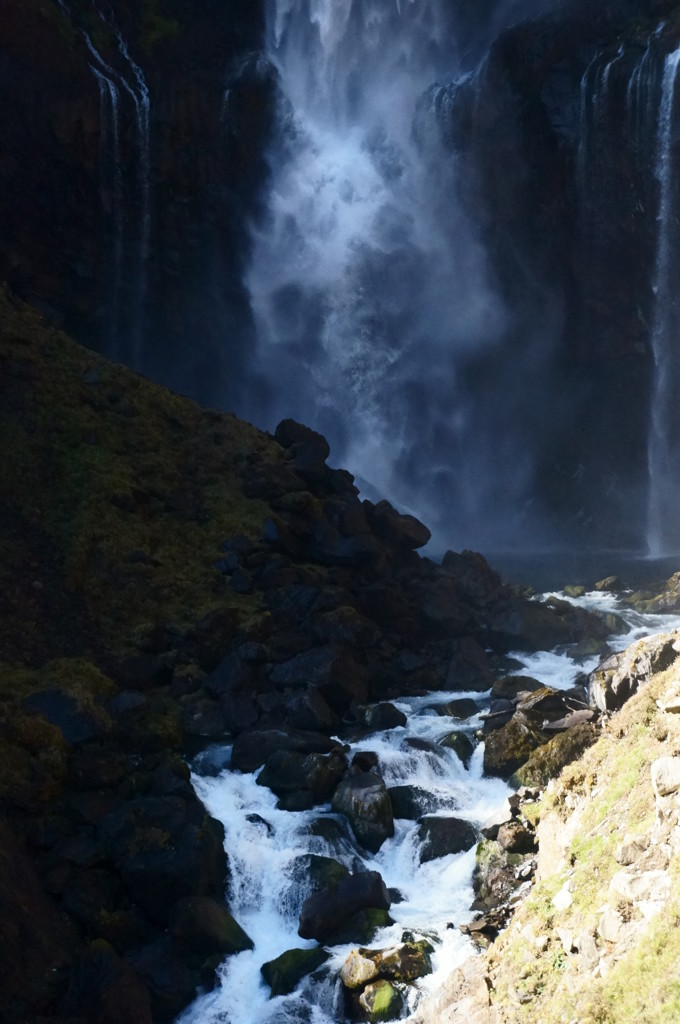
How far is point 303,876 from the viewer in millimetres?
12422

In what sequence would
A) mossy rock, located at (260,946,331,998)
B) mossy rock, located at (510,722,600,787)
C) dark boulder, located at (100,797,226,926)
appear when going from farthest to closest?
1. mossy rock, located at (510,722,600,787)
2. dark boulder, located at (100,797,226,926)
3. mossy rock, located at (260,946,331,998)

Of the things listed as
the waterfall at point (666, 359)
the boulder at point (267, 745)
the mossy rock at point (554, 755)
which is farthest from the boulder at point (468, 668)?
the waterfall at point (666, 359)

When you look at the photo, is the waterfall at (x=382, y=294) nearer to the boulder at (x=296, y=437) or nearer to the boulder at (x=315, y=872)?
the boulder at (x=296, y=437)

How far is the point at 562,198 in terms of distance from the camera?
141 feet

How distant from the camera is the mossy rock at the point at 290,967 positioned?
10.5m

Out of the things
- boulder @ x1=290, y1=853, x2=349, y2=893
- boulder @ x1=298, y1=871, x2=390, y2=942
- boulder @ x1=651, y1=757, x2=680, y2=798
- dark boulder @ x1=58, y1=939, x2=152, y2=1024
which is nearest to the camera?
boulder @ x1=651, y1=757, x2=680, y2=798

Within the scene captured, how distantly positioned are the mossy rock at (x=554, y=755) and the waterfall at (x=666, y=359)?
29.6m

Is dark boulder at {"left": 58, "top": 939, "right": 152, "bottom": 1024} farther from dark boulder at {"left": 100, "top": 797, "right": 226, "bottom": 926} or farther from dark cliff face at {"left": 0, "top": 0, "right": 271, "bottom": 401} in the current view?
dark cliff face at {"left": 0, "top": 0, "right": 271, "bottom": 401}

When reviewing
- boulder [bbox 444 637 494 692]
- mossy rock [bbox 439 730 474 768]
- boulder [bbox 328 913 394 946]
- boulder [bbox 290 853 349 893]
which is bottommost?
boulder [bbox 328 913 394 946]

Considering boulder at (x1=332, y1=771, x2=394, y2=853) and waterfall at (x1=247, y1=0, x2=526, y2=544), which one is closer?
boulder at (x1=332, y1=771, x2=394, y2=853)

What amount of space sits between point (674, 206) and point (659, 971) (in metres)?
41.0

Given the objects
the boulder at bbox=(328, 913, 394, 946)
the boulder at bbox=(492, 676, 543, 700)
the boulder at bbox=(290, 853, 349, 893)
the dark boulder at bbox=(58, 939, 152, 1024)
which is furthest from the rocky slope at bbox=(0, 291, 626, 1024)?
the boulder at bbox=(328, 913, 394, 946)

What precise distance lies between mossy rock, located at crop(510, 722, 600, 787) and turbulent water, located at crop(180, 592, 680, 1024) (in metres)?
0.63

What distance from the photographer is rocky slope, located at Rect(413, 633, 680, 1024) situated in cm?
566
